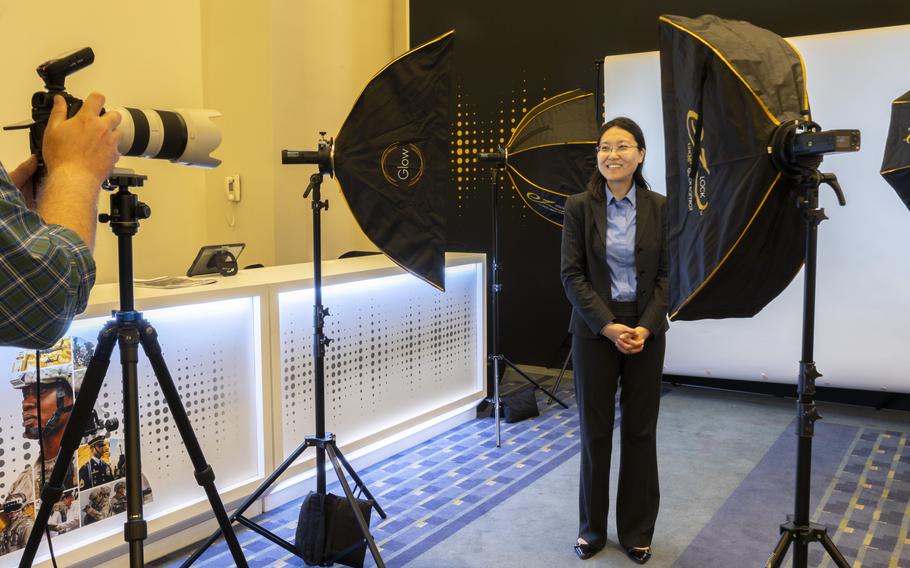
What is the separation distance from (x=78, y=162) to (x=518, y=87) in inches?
185

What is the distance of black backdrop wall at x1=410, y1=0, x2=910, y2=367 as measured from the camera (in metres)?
5.22

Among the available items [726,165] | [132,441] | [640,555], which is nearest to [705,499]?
[640,555]

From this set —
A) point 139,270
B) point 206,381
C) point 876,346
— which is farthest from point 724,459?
point 139,270

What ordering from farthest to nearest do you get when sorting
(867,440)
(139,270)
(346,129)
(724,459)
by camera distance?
(139,270), (867,440), (724,459), (346,129)

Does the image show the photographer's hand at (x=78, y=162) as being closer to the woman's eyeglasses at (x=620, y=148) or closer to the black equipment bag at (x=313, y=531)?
the black equipment bag at (x=313, y=531)

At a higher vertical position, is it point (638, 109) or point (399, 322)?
point (638, 109)

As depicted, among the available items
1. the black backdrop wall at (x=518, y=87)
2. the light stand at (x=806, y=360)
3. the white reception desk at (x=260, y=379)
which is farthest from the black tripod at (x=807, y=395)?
the black backdrop wall at (x=518, y=87)

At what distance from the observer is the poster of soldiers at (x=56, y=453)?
2271mm

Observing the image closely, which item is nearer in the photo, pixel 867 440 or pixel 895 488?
pixel 895 488

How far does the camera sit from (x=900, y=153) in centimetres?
282

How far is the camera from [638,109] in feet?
15.5

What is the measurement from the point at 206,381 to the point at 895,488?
3073 mm

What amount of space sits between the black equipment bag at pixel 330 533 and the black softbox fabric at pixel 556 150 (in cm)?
232

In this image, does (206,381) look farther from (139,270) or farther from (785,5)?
(785,5)
